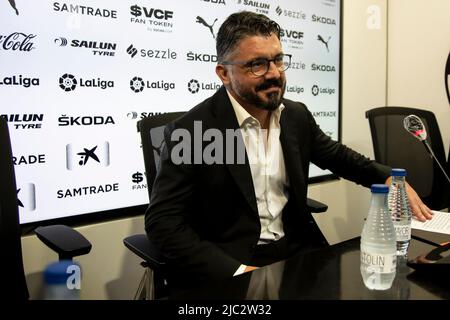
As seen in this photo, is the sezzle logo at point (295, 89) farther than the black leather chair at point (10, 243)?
Yes

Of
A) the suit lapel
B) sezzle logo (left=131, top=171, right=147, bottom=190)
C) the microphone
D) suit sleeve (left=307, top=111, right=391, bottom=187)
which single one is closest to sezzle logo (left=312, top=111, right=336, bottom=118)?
suit sleeve (left=307, top=111, right=391, bottom=187)

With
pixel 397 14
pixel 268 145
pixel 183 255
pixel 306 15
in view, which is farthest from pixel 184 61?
pixel 397 14

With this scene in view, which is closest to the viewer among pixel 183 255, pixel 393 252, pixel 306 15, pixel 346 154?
pixel 393 252

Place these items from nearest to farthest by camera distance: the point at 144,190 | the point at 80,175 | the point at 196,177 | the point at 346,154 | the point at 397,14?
the point at 196,177 → the point at 346,154 → the point at 80,175 → the point at 144,190 → the point at 397,14

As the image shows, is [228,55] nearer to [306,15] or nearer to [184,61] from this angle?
[184,61]

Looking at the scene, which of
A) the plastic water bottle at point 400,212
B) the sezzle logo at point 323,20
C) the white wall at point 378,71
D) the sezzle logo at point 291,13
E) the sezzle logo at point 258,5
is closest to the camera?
the plastic water bottle at point 400,212

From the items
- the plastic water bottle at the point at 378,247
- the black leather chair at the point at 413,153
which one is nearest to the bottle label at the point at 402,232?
the plastic water bottle at the point at 378,247

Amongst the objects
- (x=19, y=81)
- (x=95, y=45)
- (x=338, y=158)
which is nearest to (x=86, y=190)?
(x=19, y=81)

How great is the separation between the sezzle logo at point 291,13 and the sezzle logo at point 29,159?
164cm

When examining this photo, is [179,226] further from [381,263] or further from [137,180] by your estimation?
[137,180]

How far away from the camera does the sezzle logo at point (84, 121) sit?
178 centimetres

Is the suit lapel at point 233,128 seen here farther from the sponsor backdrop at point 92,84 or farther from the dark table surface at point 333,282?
the sponsor backdrop at point 92,84

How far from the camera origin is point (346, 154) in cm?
170

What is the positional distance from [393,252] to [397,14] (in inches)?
107
